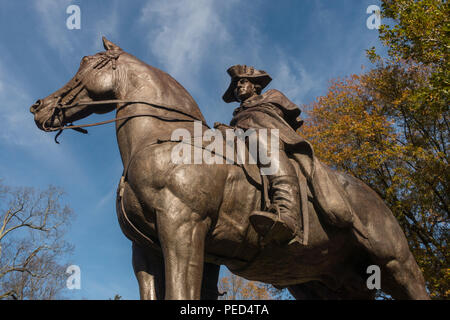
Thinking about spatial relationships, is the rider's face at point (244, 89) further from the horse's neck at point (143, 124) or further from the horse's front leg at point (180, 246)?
the horse's front leg at point (180, 246)

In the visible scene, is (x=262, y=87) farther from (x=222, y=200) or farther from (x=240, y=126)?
(x=222, y=200)

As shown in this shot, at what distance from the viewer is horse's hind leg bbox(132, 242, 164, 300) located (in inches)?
166

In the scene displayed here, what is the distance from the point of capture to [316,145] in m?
15.8

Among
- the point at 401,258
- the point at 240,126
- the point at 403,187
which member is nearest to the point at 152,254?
the point at 240,126

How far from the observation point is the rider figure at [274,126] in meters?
3.88

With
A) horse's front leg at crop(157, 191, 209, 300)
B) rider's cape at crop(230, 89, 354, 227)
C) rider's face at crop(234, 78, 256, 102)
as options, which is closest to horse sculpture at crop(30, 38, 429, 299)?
horse's front leg at crop(157, 191, 209, 300)

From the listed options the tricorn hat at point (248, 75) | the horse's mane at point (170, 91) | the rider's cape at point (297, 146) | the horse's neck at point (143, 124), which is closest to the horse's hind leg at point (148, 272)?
the horse's neck at point (143, 124)

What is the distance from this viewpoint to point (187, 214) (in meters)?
3.71

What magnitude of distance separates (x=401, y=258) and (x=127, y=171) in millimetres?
3046

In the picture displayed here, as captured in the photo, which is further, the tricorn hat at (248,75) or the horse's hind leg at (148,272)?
the tricorn hat at (248,75)

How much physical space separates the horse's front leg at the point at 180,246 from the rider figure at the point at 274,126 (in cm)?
54

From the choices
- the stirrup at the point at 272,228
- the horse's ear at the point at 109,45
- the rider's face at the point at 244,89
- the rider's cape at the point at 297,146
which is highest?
the horse's ear at the point at 109,45

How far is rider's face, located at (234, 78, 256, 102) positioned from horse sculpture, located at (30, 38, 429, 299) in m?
0.88

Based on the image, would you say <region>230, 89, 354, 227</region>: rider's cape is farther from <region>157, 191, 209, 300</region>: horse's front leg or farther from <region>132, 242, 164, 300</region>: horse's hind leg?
<region>132, 242, 164, 300</region>: horse's hind leg
